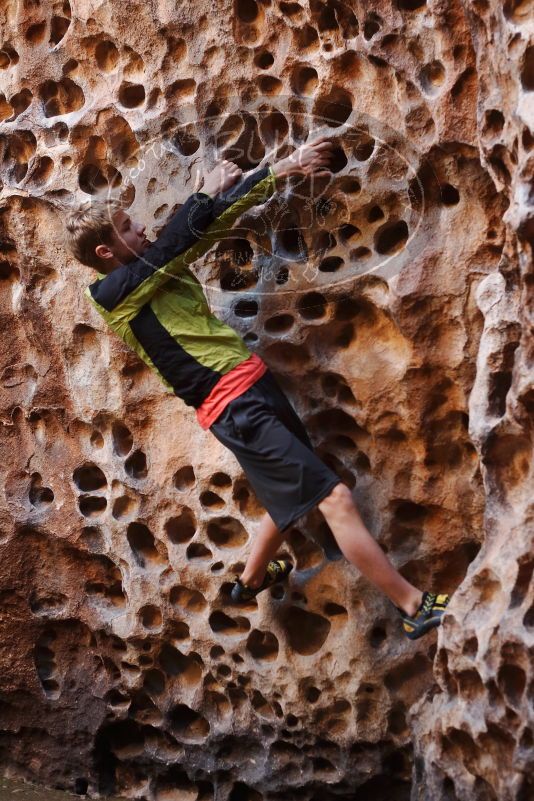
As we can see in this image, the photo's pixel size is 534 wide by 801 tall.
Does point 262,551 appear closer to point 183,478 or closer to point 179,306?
point 183,478

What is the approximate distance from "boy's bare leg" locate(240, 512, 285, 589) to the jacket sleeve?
2.52ft

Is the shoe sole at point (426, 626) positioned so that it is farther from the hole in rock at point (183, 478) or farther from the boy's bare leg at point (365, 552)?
the hole in rock at point (183, 478)

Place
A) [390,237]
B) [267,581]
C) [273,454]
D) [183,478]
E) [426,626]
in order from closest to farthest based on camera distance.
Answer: [426,626] → [273,454] → [390,237] → [267,581] → [183,478]

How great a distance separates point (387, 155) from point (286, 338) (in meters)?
0.66

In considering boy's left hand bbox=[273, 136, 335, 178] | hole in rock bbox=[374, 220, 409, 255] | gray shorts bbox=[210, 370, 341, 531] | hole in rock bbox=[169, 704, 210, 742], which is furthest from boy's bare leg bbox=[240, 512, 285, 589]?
boy's left hand bbox=[273, 136, 335, 178]

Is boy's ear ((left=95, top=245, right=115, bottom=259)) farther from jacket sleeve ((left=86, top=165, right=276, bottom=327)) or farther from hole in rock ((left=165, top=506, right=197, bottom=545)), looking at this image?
hole in rock ((left=165, top=506, right=197, bottom=545))

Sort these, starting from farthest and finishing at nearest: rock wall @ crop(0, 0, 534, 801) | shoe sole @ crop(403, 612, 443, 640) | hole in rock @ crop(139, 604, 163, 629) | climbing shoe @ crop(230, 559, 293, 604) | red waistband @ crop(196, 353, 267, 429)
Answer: hole in rock @ crop(139, 604, 163, 629) < climbing shoe @ crop(230, 559, 293, 604) < red waistband @ crop(196, 353, 267, 429) < shoe sole @ crop(403, 612, 443, 640) < rock wall @ crop(0, 0, 534, 801)

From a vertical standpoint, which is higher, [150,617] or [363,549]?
[363,549]

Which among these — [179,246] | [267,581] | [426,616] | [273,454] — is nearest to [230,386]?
[273,454]

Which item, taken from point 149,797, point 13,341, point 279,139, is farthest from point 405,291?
point 149,797

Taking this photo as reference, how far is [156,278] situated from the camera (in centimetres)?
345

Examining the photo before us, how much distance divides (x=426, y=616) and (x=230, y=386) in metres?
0.88

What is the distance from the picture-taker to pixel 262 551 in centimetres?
359

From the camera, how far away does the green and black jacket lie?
3.37m
